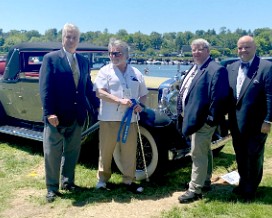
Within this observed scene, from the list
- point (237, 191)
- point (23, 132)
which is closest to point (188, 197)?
point (237, 191)

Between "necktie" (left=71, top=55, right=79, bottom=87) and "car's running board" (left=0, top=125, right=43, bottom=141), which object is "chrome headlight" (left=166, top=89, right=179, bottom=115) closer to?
"necktie" (left=71, top=55, right=79, bottom=87)

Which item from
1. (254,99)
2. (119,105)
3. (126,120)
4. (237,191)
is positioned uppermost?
(254,99)

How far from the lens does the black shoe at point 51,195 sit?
162 inches

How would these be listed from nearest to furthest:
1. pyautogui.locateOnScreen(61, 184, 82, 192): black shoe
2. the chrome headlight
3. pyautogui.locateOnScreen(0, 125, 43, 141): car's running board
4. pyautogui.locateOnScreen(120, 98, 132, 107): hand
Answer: pyautogui.locateOnScreen(120, 98, 132, 107): hand
pyautogui.locateOnScreen(61, 184, 82, 192): black shoe
the chrome headlight
pyautogui.locateOnScreen(0, 125, 43, 141): car's running board

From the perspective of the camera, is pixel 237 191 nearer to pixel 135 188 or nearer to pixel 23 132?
pixel 135 188

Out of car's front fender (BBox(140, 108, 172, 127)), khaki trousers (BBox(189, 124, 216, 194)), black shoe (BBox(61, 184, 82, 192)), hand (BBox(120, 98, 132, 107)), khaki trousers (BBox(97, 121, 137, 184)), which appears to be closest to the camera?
khaki trousers (BBox(189, 124, 216, 194))

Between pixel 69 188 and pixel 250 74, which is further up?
pixel 250 74

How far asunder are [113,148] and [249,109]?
5.12ft

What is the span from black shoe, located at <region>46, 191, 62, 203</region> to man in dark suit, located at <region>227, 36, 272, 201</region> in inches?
79.2

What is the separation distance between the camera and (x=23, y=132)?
5941 mm

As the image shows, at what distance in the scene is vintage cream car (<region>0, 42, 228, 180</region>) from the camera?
454 centimetres

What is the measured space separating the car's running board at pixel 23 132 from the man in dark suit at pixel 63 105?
4.36 feet

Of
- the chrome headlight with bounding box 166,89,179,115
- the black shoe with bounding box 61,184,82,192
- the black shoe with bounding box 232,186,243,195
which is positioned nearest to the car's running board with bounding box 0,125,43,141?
the black shoe with bounding box 61,184,82,192

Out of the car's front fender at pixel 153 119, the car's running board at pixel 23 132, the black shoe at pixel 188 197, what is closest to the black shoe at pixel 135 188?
the black shoe at pixel 188 197
